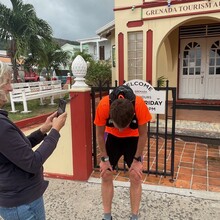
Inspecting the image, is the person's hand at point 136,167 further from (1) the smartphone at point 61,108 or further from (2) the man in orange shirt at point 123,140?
(1) the smartphone at point 61,108

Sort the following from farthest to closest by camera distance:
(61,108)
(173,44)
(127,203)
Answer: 1. (173,44)
2. (127,203)
3. (61,108)

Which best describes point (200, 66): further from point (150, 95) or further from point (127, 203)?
point (127, 203)

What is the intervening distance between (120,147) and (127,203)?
2.66 feet

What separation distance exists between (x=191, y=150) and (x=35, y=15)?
1040 cm

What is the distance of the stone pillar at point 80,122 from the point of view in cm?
329

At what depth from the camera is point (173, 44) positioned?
8758 mm

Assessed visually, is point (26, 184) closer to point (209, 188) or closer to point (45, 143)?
point (45, 143)

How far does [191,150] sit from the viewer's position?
466 centimetres

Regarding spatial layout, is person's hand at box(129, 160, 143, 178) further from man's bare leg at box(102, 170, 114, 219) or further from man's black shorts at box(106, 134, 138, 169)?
man's bare leg at box(102, 170, 114, 219)

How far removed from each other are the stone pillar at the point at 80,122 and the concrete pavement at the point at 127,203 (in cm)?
27

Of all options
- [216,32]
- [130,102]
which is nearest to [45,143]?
[130,102]

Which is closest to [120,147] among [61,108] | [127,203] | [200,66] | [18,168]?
[127,203]

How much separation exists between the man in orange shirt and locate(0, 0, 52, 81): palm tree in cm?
977

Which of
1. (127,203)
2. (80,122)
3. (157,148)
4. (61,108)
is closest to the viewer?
(61,108)
